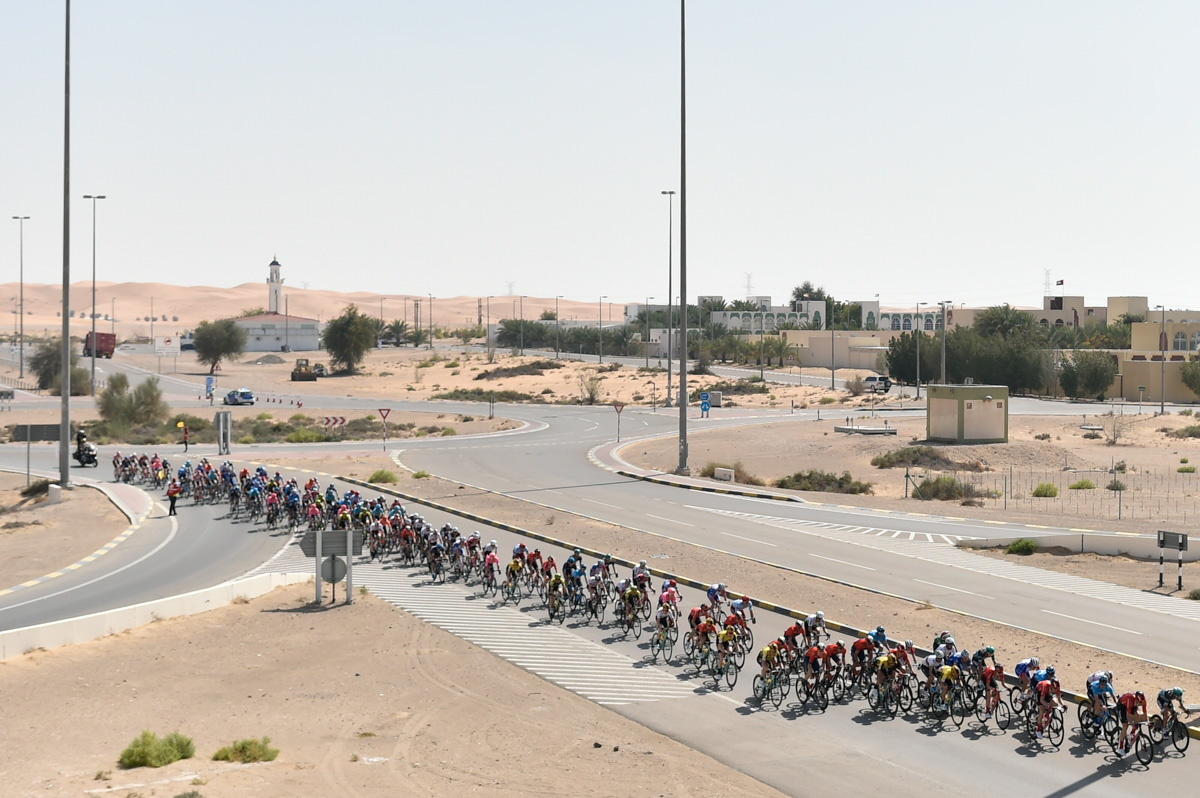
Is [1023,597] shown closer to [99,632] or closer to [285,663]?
[285,663]

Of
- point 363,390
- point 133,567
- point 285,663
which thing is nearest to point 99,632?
point 285,663

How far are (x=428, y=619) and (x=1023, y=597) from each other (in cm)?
1243

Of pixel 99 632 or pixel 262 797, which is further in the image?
pixel 99 632

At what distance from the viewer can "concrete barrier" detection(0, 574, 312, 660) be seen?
Result: 66.0 feet

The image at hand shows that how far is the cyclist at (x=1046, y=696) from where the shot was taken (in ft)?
53.4

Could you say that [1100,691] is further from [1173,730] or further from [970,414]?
[970,414]

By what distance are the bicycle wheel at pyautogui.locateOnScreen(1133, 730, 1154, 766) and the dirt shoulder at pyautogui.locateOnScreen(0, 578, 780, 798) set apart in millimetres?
5084

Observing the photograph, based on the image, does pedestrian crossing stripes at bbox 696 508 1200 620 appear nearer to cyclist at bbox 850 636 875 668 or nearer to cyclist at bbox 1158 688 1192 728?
cyclist at bbox 1158 688 1192 728

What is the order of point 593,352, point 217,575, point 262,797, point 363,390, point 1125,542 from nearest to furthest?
1. point 262,797
2. point 217,575
3. point 1125,542
4. point 363,390
5. point 593,352

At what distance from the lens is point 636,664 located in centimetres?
2036

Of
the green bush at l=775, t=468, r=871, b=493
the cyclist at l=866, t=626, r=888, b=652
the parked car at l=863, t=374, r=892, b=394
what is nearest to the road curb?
the cyclist at l=866, t=626, r=888, b=652

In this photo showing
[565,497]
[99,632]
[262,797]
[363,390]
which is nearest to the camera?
[262,797]

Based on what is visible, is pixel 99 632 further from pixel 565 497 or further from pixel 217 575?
pixel 565 497

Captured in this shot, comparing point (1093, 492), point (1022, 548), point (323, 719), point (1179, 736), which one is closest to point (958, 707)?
point (1179, 736)
